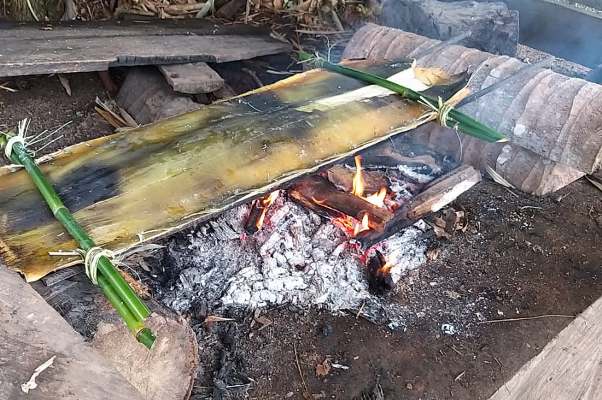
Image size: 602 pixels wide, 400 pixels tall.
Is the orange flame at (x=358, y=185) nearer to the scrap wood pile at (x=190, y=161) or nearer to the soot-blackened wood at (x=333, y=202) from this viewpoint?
the soot-blackened wood at (x=333, y=202)

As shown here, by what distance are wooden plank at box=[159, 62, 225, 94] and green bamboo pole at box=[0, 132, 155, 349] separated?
1.95 metres

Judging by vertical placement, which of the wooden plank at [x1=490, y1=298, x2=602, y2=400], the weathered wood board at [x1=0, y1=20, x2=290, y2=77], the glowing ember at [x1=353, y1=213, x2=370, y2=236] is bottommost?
the wooden plank at [x1=490, y1=298, x2=602, y2=400]

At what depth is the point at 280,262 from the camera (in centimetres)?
311

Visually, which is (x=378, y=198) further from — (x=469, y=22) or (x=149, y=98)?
(x=469, y=22)

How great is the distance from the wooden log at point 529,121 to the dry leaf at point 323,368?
6.54ft

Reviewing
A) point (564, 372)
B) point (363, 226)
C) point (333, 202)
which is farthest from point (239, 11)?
point (564, 372)

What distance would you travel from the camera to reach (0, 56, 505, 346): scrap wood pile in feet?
6.72

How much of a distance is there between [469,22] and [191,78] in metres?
2.34

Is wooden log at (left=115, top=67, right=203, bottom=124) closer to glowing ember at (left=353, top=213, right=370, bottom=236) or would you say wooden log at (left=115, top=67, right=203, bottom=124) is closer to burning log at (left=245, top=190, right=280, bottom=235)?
burning log at (left=245, top=190, right=280, bottom=235)

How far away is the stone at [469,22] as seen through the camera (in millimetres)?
4820

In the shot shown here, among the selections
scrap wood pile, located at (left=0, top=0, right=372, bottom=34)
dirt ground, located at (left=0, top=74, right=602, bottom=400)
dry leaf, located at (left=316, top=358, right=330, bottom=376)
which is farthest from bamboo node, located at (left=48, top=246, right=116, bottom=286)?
scrap wood pile, located at (left=0, top=0, right=372, bottom=34)

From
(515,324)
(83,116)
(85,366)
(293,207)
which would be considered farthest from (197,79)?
(85,366)

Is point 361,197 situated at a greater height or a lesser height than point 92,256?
lesser

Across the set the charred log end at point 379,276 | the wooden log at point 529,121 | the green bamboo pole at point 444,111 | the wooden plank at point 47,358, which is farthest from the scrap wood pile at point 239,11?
the wooden plank at point 47,358
